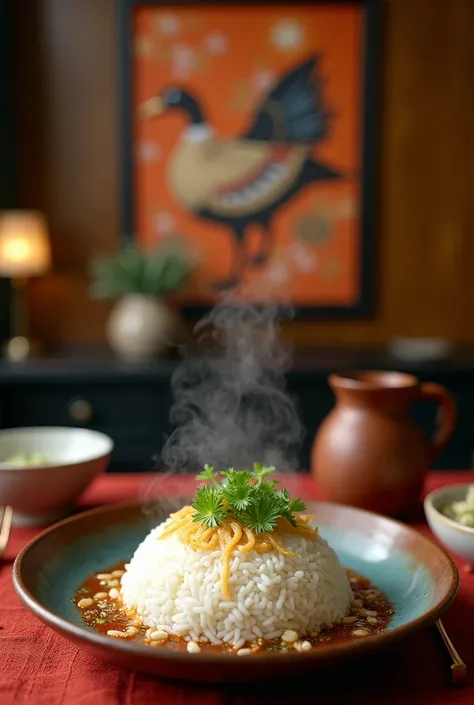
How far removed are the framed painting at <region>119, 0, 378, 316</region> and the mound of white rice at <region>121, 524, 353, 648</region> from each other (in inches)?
100

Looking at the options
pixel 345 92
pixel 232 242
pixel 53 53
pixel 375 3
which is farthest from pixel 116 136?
pixel 375 3

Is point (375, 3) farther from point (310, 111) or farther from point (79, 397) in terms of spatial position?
point (79, 397)

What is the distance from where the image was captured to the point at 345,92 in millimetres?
3482

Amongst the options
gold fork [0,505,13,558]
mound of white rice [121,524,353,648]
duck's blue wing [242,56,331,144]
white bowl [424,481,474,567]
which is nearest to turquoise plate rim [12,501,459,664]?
mound of white rice [121,524,353,648]

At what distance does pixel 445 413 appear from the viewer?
1586 mm

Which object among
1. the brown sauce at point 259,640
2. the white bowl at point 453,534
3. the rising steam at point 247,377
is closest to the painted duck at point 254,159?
the rising steam at point 247,377

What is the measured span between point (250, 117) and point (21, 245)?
1.15m

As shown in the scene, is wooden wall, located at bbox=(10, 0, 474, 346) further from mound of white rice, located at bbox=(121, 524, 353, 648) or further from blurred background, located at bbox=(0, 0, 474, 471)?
mound of white rice, located at bbox=(121, 524, 353, 648)

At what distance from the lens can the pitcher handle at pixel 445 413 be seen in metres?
1.51

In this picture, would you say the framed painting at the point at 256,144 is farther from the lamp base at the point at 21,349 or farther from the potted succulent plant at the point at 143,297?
the lamp base at the point at 21,349

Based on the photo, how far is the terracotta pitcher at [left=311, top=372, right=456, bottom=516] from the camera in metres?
1.45

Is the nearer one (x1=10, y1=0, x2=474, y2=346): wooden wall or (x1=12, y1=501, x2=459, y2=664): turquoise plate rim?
(x1=12, y1=501, x2=459, y2=664): turquoise plate rim

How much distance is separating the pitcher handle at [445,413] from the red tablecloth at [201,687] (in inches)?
22.3

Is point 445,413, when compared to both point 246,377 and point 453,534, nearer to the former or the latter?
point 453,534
